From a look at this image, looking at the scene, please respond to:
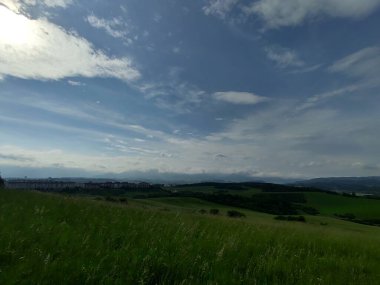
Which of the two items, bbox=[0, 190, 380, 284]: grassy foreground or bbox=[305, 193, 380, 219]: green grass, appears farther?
bbox=[305, 193, 380, 219]: green grass

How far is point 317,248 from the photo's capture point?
8.92 metres

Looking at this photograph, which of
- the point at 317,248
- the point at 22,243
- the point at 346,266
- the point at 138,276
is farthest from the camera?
the point at 317,248

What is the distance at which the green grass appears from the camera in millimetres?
107812

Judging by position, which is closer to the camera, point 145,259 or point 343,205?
point 145,259

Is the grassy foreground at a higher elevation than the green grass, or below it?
higher

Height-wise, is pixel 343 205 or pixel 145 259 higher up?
pixel 145 259

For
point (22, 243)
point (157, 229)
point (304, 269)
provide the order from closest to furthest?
point (22, 243), point (304, 269), point (157, 229)

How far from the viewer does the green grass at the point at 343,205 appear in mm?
107812

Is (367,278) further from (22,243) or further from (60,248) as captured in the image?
(22,243)

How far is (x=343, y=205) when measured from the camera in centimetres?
12712

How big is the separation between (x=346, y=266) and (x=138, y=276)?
4.60 meters

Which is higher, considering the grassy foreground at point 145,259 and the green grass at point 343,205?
the grassy foreground at point 145,259

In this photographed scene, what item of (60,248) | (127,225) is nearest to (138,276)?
(60,248)

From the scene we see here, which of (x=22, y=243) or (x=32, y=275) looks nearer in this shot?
(x=32, y=275)
